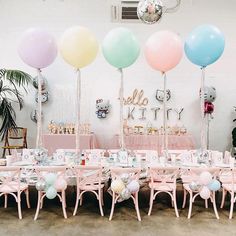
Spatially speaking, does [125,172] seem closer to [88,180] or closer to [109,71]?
[88,180]

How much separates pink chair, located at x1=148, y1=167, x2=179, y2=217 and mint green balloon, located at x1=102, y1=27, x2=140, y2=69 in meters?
1.49

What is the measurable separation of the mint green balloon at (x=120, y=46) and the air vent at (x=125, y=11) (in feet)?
9.04

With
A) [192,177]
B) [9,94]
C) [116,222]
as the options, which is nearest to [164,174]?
[192,177]

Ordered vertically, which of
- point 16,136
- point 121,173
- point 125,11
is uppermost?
point 125,11

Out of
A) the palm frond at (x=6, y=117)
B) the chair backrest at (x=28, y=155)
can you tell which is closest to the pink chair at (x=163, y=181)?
the chair backrest at (x=28, y=155)

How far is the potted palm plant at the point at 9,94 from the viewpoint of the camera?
7.32 m

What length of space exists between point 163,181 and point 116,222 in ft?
2.77

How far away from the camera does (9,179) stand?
4402mm

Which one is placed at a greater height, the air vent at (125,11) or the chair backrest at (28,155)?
the air vent at (125,11)

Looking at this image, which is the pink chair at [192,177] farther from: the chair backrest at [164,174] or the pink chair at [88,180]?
the pink chair at [88,180]

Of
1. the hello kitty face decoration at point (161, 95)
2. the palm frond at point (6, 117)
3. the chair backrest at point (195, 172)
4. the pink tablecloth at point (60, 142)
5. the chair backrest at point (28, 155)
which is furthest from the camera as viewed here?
the hello kitty face decoration at point (161, 95)

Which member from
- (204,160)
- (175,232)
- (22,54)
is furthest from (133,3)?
(175,232)

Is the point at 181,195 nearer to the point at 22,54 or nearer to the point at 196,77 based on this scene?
the point at 22,54

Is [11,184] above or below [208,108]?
below
